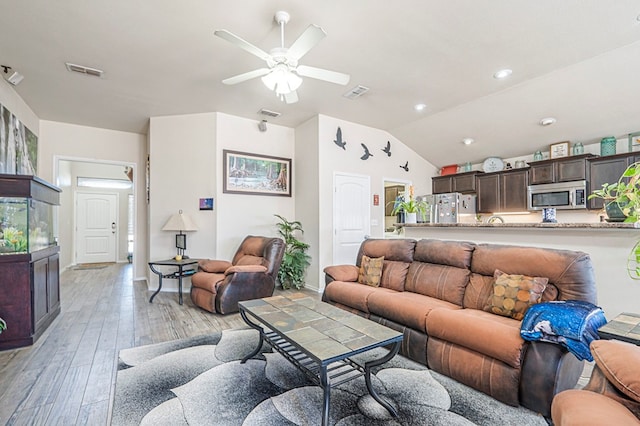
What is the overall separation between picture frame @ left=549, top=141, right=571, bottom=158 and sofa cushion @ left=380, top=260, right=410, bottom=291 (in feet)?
12.4

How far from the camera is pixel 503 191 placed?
Result: 5.63 m

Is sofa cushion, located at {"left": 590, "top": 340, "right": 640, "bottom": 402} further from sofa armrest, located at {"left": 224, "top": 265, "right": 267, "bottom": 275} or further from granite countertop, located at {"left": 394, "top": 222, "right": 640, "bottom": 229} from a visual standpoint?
sofa armrest, located at {"left": 224, "top": 265, "right": 267, "bottom": 275}

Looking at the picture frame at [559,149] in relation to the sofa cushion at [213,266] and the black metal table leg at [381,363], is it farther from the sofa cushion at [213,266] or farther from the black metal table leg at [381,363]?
the sofa cushion at [213,266]

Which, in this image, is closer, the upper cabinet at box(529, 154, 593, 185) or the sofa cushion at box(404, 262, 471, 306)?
the sofa cushion at box(404, 262, 471, 306)

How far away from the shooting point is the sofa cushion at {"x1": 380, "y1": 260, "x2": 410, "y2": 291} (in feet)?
10.7

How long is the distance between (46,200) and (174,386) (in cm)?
→ 274

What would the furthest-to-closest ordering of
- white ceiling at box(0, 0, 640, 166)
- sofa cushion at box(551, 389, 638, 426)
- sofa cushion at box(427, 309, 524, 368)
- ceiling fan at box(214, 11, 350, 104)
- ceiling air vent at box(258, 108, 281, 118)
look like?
ceiling air vent at box(258, 108, 281, 118)
white ceiling at box(0, 0, 640, 166)
ceiling fan at box(214, 11, 350, 104)
sofa cushion at box(427, 309, 524, 368)
sofa cushion at box(551, 389, 638, 426)

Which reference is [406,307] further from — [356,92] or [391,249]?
[356,92]

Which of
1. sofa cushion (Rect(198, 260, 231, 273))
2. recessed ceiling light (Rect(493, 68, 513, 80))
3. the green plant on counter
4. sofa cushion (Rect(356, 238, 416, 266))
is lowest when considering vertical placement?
sofa cushion (Rect(198, 260, 231, 273))

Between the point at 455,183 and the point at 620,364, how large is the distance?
570 cm

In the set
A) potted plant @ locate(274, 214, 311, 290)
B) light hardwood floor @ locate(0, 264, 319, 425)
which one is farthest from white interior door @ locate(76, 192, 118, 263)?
potted plant @ locate(274, 214, 311, 290)

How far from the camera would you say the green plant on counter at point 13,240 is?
2.75 m

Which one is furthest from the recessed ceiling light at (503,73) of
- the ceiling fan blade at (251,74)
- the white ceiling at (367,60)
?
the ceiling fan blade at (251,74)

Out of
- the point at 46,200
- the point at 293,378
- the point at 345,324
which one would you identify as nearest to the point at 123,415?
the point at 293,378
